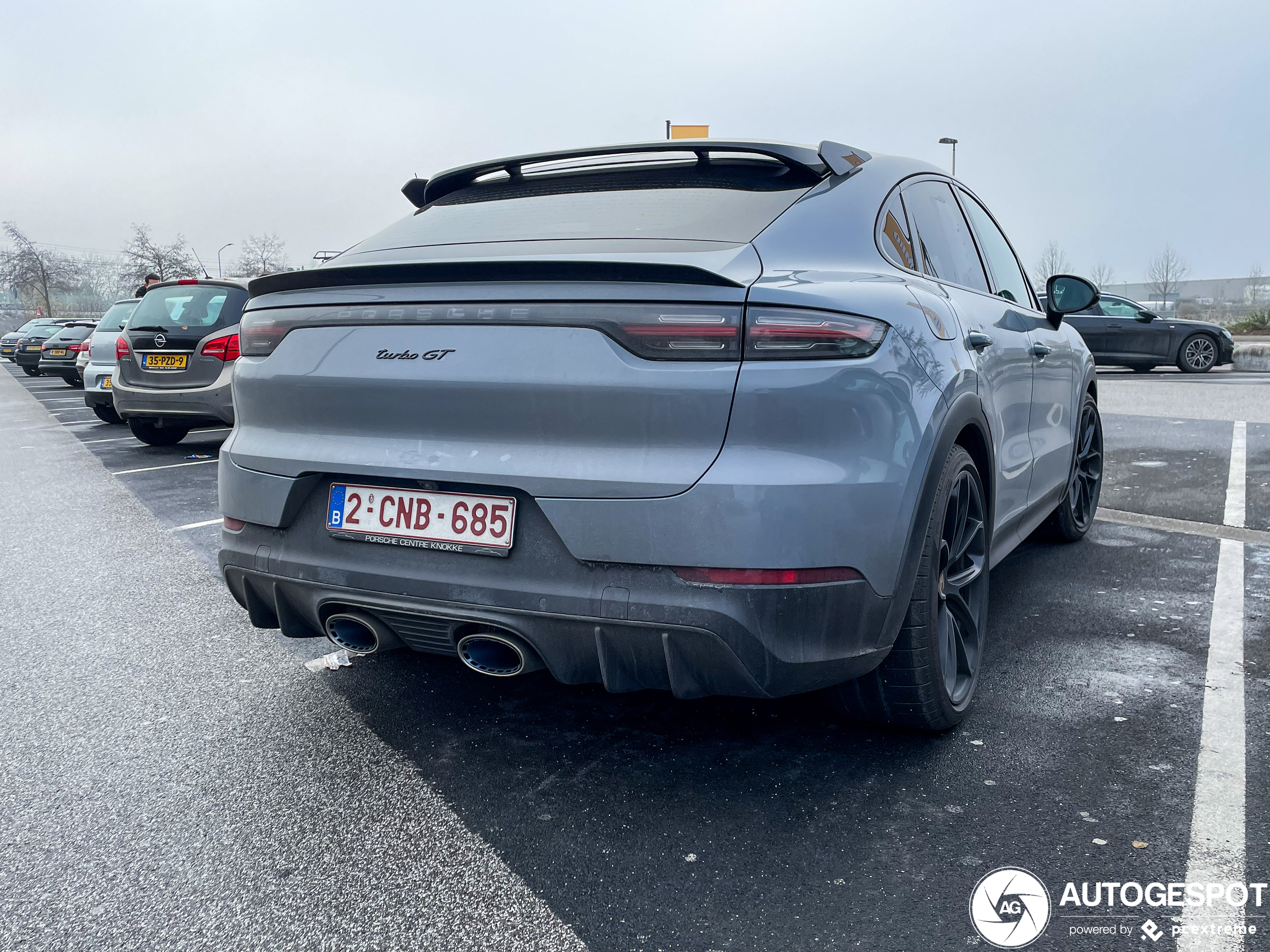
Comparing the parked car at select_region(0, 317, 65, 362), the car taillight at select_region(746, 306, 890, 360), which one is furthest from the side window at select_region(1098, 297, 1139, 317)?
the parked car at select_region(0, 317, 65, 362)

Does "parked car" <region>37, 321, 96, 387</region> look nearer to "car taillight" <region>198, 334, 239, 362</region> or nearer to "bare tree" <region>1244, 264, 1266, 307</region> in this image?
"car taillight" <region>198, 334, 239, 362</region>

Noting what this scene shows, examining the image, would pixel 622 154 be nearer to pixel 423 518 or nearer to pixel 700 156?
pixel 700 156

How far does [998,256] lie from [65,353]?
26.8m

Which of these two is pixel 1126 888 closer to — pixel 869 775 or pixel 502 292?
pixel 869 775

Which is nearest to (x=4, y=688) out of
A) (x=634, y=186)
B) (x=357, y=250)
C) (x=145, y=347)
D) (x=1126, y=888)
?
(x=357, y=250)

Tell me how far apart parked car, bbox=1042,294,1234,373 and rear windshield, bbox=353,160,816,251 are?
17.0 meters

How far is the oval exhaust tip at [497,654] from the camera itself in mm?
2375

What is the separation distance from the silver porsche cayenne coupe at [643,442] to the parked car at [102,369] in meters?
11.4

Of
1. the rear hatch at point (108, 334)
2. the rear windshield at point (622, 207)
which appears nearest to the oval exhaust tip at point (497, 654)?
the rear windshield at point (622, 207)

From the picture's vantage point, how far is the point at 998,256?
414cm

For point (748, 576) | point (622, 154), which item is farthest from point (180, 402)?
point (748, 576)

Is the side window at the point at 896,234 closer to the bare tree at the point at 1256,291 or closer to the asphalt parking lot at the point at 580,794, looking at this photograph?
the asphalt parking lot at the point at 580,794

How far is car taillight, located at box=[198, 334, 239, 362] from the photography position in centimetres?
923

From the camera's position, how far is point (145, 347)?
9477 mm
